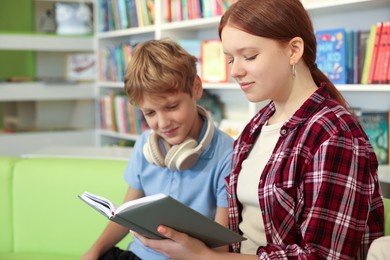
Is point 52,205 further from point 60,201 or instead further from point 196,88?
point 196,88

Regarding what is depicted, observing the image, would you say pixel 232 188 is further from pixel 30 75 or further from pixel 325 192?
pixel 30 75

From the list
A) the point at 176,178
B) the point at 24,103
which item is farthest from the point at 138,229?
the point at 24,103

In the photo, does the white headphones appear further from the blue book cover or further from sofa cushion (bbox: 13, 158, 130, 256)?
the blue book cover

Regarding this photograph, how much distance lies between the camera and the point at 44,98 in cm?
407

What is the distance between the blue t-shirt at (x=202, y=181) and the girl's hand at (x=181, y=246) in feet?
0.94

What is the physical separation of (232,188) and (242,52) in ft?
1.15

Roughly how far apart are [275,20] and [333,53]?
1301 millimetres

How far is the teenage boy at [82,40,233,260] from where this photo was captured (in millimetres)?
1612

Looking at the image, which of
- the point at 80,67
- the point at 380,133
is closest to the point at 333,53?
the point at 380,133

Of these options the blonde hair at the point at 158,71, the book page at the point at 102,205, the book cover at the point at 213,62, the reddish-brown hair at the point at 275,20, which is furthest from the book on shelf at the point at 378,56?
the book page at the point at 102,205

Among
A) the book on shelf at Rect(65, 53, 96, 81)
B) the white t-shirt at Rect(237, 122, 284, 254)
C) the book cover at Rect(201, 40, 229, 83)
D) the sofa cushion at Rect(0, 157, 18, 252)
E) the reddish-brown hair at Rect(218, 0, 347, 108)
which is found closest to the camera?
the reddish-brown hair at Rect(218, 0, 347, 108)

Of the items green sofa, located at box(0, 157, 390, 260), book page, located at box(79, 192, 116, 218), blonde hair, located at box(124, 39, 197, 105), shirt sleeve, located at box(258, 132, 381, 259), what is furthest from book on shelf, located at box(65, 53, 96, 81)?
shirt sleeve, located at box(258, 132, 381, 259)

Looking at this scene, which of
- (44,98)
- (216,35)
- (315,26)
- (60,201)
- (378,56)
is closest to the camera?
(60,201)

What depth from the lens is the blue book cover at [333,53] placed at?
8.18ft
